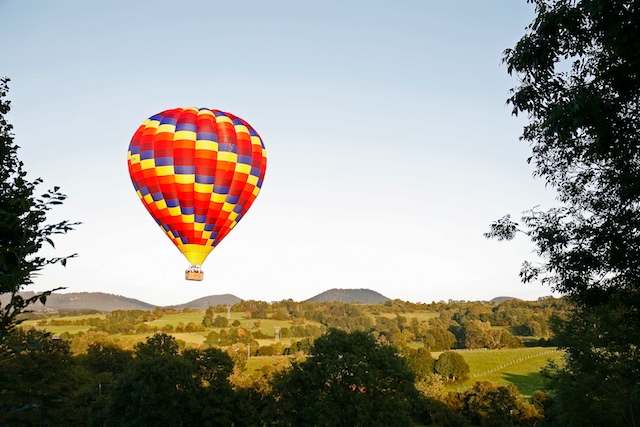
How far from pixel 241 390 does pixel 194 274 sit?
46.2ft

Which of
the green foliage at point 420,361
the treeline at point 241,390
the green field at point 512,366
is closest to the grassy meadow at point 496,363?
the green field at point 512,366

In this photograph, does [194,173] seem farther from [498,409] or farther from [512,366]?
[512,366]

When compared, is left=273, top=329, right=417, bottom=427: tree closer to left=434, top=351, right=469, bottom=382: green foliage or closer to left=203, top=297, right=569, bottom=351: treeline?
left=434, top=351, right=469, bottom=382: green foliage

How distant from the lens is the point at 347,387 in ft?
117

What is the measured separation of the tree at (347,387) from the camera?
111ft

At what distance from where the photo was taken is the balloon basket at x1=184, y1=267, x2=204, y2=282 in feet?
127

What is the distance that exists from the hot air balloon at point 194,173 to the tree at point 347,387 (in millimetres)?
10052

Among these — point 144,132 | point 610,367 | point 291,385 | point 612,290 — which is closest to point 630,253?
point 612,290

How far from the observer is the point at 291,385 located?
36.4 metres

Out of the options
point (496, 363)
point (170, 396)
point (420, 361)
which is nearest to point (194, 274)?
point (170, 396)

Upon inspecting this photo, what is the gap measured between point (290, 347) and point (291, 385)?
9405 centimetres

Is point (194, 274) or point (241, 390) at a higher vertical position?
point (194, 274)

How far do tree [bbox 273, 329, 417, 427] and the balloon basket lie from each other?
8796 millimetres

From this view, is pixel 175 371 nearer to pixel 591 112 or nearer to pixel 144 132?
pixel 144 132
